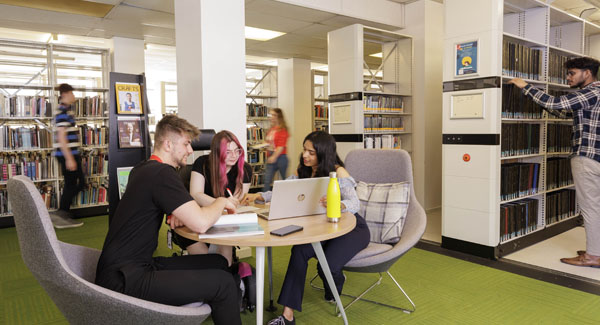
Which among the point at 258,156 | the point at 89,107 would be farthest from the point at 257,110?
the point at 89,107

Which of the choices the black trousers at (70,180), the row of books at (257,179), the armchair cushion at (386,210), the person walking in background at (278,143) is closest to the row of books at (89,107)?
the black trousers at (70,180)

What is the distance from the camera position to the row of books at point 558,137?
4.36 metres

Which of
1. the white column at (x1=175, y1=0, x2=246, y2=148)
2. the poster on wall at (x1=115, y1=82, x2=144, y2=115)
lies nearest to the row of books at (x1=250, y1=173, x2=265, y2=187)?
the white column at (x1=175, y1=0, x2=246, y2=148)

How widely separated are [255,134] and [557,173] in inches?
193

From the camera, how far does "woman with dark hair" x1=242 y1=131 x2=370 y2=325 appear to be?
2.20 meters

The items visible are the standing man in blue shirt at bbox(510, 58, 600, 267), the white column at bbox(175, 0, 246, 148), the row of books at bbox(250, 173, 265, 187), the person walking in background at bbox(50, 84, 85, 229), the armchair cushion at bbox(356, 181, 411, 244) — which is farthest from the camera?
the row of books at bbox(250, 173, 265, 187)

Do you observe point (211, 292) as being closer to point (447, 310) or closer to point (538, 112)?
point (447, 310)

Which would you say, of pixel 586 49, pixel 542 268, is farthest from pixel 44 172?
pixel 586 49

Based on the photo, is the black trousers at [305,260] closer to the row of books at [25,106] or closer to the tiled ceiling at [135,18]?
the tiled ceiling at [135,18]

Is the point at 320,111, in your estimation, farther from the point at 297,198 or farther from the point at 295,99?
the point at 297,198

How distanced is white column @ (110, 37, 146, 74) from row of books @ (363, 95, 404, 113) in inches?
139

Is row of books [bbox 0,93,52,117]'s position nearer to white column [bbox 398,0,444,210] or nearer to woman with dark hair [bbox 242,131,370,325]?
woman with dark hair [bbox 242,131,370,325]

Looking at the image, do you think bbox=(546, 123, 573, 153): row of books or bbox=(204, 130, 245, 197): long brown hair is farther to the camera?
bbox=(546, 123, 573, 153): row of books

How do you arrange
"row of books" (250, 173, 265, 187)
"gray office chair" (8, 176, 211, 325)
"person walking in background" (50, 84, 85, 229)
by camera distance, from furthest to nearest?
"row of books" (250, 173, 265, 187), "person walking in background" (50, 84, 85, 229), "gray office chair" (8, 176, 211, 325)
